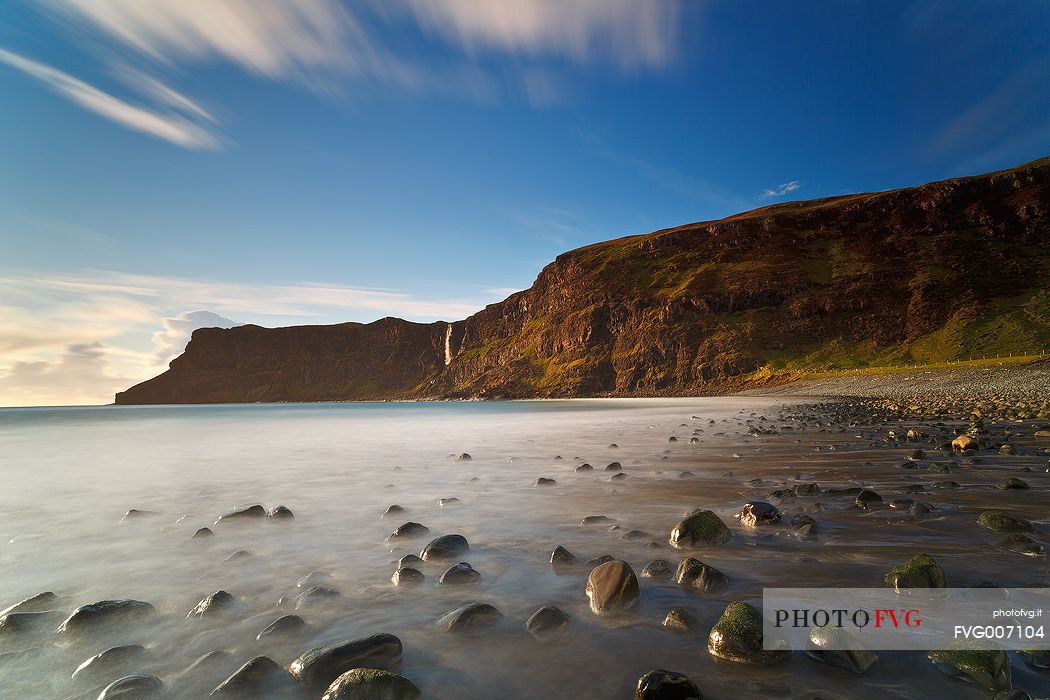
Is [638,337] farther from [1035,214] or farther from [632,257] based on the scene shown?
[1035,214]

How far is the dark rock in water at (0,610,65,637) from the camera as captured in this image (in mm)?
3576

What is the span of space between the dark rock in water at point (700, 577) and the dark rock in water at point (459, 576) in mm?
1790

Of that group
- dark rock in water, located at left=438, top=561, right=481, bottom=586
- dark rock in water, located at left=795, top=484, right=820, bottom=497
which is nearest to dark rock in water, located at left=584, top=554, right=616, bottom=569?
dark rock in water, located at left=438, top=561, right=481, bottom=586

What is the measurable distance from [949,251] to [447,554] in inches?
6108

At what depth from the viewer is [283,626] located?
11.3ft

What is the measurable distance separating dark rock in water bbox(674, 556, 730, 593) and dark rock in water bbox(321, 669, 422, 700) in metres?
2.41

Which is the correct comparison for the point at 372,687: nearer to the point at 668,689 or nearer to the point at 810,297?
the point at 668,689

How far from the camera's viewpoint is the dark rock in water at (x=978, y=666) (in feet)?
8.04

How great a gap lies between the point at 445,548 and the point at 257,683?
259cm

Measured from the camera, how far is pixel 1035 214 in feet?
395

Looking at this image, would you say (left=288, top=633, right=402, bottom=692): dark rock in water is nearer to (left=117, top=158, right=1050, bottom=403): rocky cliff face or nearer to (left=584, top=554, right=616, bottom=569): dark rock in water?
(left=584, top=554, right=616, bottom=569): dark rock in water

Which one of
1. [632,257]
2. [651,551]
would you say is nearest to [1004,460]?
[651,551]

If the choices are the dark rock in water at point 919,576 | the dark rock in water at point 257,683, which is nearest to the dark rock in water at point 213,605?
the dark rock in water at point 257,683

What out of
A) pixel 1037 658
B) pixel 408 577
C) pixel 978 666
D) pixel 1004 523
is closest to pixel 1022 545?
pixel 1004 523
